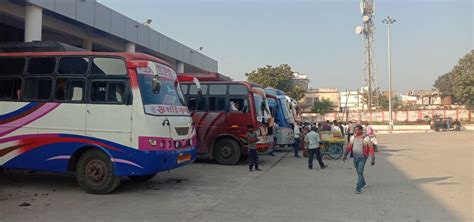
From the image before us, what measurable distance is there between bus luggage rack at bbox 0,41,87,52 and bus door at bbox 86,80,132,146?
51.7 inches

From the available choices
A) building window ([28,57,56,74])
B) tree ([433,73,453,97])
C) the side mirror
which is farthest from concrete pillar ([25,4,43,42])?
tree ([433,73,453,97])

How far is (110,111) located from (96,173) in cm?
141

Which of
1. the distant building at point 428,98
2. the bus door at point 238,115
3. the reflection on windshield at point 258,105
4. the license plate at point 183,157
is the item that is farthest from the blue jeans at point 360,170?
the distant building at point 428,98

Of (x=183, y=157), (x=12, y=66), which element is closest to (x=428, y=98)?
(x=183, y=157)

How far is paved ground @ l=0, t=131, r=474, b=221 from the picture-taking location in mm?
7535

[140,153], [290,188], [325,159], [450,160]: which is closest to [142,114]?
[140,153]

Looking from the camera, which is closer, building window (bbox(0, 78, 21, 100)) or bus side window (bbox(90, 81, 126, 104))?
bus side window (bbox(90, 81, 126, 104))

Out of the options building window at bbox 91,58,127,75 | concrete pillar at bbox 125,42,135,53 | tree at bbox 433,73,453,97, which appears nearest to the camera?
building window at bbox 91,58,127,75

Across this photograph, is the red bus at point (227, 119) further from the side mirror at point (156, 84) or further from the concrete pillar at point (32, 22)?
the concrete pillar at point (32, 22)

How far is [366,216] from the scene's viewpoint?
24.9 feet

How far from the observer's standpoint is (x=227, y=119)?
1494 centimetres

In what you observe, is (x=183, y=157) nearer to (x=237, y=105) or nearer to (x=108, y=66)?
(x=108, y=66)

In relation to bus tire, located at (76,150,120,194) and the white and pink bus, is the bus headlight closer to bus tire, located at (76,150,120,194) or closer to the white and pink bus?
the white and pink bus

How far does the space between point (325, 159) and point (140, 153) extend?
1079 centimetres
